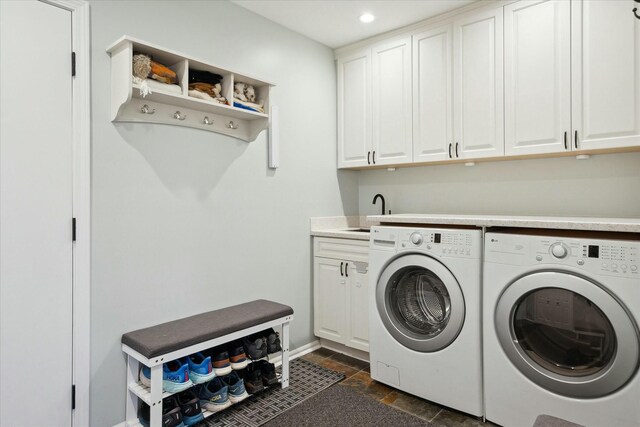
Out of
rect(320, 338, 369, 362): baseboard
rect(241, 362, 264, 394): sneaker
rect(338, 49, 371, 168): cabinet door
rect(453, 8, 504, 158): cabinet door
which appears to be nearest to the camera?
rect(241, 362, 264, 394): sneaker

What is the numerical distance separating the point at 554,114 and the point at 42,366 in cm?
301

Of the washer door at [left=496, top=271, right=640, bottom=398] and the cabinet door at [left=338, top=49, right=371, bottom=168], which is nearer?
the washer door at [left=496, top=271, right=640, bottom=398]

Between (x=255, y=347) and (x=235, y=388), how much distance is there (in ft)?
0.79

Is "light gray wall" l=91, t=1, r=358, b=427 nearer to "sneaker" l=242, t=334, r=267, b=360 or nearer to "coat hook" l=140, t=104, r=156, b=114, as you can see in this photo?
"coat hook" l=140, t=104, r=156, b=114

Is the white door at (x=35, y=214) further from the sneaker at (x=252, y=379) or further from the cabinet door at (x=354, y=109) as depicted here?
the cabinet door at (x=354, y=109)

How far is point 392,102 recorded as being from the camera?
9.96ft

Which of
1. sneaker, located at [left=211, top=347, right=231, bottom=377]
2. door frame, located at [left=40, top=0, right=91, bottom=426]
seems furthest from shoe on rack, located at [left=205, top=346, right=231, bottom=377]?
door frame, located at [left=40, top=0, right=91, bottom=426]

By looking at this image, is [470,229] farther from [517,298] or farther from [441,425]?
[441,425]

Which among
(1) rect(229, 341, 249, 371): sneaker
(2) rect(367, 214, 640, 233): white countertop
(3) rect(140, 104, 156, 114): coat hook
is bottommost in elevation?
(1) rect(229, 341, 249, 371): sneaker

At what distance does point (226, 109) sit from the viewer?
2293 millimetres

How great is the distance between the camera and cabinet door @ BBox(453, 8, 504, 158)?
2.53 m

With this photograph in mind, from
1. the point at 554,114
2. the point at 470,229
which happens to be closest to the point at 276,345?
the point at 470,229

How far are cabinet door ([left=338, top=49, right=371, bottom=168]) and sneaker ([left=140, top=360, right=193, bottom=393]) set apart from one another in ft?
6.68

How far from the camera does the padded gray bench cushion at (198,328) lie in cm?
188
